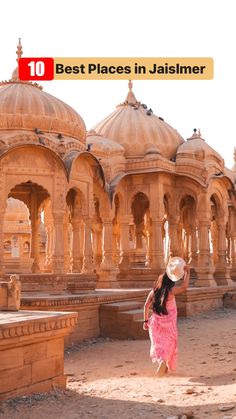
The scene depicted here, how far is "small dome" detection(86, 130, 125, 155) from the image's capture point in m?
18.8

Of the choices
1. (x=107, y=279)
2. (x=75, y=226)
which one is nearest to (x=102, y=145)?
(x=75, y=226)

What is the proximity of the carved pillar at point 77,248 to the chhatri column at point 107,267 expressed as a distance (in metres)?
0.77

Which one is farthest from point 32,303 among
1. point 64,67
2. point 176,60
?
point 176,60

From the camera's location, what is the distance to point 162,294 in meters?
7.18

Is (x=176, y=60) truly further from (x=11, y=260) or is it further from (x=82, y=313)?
(x=11, y=260)

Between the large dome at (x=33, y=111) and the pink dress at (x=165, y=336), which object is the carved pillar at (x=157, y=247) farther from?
the pink dress at (x=165, y=336)

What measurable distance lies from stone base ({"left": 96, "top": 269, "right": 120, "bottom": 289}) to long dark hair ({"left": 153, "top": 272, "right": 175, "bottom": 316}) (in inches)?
417

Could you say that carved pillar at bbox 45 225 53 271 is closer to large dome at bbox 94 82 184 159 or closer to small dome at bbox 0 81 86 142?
large dome at bbox 94 82 184 159

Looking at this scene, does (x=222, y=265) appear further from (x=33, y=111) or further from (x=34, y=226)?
(x=33, y=111)

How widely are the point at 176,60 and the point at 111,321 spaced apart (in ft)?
18.6

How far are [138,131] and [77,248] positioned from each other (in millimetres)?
5831

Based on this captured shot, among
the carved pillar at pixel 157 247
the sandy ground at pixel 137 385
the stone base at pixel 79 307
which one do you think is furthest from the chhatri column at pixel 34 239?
the sandy ground at pixel 137 385

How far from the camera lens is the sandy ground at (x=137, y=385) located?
511cm

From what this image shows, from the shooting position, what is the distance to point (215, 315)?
52.4ft
